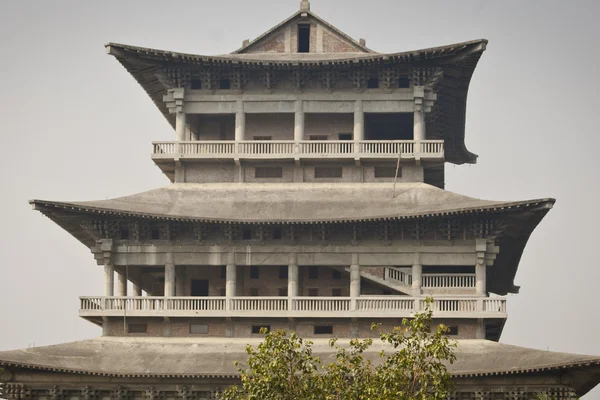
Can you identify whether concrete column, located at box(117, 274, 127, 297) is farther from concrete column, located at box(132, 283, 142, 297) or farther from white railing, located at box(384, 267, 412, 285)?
white railing, located at box(384, 267, 412, 285)

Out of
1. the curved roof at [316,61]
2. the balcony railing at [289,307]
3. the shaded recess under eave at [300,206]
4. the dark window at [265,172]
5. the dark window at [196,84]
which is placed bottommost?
the balcony railing at [289,307]

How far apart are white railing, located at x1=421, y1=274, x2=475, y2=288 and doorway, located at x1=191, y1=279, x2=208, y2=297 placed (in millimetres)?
9432

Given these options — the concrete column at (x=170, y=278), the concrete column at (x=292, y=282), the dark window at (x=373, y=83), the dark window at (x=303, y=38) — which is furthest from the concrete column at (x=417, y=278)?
the dark window at (x=303, y=38)

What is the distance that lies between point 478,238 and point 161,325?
13.1 metres

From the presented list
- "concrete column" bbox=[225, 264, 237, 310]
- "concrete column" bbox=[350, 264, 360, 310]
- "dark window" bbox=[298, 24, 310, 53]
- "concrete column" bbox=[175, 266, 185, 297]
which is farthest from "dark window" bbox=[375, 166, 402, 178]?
"concrete column" bbox=[175, 266, 185, 297]

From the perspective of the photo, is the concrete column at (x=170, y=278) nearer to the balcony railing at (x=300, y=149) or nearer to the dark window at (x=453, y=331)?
the balcony railing at (x=300, y=149)

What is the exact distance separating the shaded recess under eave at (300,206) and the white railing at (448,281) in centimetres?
208

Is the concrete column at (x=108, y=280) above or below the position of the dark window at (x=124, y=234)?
below

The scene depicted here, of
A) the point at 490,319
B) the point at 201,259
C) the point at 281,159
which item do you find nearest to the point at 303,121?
the point at 281,159

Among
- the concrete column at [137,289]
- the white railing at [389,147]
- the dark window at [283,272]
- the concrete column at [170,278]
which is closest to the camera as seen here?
the concrete column at [170,278]

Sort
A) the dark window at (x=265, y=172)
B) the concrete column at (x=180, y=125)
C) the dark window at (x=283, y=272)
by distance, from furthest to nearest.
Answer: the dark window at (x=265, y=172) < the concrete column at (x=180, y=125) < the dark window at (x=283, y=272)

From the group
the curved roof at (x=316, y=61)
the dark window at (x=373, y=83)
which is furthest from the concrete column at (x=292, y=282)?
the dark window at (x=373, y=83)

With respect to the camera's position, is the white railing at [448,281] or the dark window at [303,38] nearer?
the white railing at [448,281]

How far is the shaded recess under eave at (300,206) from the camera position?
206ft
